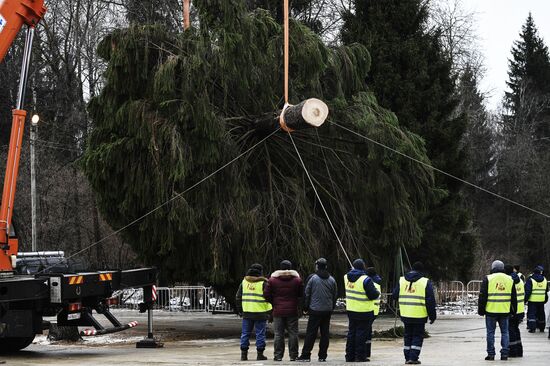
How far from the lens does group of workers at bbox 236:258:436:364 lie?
1446 cm

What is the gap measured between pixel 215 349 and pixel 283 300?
349cm

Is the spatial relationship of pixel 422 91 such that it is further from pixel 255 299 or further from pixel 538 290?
pixel 255 299

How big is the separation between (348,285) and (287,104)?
514 cm

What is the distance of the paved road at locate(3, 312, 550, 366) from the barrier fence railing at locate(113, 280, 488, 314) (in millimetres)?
5402

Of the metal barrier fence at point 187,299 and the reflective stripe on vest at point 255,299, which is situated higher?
the reflective stripe on vest at point 255,299

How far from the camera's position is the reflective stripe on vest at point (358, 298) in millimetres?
14914

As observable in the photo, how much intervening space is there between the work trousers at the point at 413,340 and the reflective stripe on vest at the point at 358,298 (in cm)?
76

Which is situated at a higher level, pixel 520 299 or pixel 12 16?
pixel 12 16

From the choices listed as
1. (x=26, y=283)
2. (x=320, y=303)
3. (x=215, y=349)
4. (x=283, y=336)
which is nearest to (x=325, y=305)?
(x=320, y=303)

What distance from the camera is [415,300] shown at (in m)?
14.5

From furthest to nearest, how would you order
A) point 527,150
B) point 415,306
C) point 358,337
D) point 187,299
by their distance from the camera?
point 527,150
point 187,299
point 358,337
point 415,306

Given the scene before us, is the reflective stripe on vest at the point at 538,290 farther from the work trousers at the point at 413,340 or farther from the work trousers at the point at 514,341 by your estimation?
the work trousers at the point at 413,340

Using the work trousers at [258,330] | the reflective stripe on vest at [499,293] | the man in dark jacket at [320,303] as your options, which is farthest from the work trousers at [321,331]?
the reflective stripe on vest at [499,293]

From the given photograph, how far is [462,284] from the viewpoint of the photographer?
3312 centimetres
